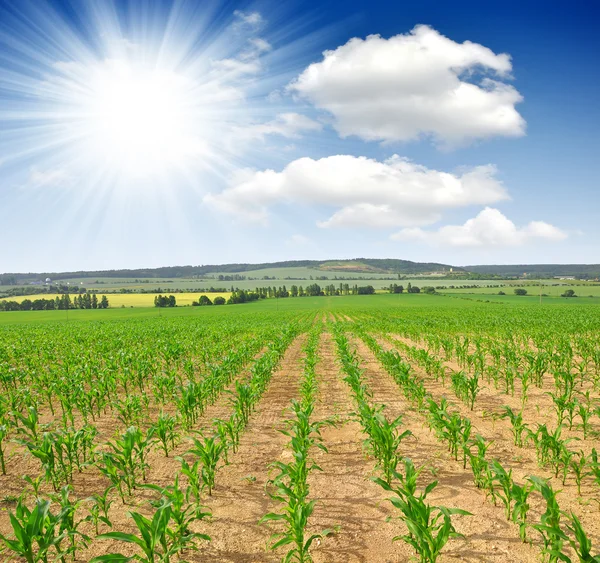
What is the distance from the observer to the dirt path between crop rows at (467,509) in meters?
4.75

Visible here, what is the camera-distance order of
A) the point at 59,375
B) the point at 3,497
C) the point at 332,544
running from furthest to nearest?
1. the point at 59,375
2. the point at 3,497
3. the point at 332,544

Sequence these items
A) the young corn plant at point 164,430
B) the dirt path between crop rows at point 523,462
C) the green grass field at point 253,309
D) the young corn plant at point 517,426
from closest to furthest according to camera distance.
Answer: the dirt path between crop rows at point 523,462 < the young corn plant at point 164,430 < the young corn plant at point 517,426 < the green grass field at point 253,309

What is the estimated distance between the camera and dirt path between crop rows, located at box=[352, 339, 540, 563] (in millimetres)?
4746

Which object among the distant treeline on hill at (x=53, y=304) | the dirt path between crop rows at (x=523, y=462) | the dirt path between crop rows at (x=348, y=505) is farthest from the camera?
the distant treeline on hill at (x=53, y=304)

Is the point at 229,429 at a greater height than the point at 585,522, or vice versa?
the point at 229,429

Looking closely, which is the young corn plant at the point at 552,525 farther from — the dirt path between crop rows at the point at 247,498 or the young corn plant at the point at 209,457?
the young corn plant at the point at 209,457

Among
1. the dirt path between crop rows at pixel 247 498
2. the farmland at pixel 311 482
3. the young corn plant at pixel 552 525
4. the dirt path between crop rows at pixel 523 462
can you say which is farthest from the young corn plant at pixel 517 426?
the dirt path between crop rows at pixel 247 498

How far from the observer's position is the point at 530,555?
470 centimetres

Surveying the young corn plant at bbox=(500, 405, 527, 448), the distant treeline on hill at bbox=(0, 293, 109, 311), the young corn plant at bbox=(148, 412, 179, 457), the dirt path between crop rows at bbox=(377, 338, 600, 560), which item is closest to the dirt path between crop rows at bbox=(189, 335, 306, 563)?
the young corn plant at bbox=(148, 412, 179, 457)

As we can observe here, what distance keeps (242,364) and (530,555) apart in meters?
15.0

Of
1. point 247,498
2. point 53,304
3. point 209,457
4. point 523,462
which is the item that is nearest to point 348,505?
point 247,498

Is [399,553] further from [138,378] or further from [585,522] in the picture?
[138,378]

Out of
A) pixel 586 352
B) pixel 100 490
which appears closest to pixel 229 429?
pixel 100 490

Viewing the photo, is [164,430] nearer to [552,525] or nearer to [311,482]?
[311,482]
